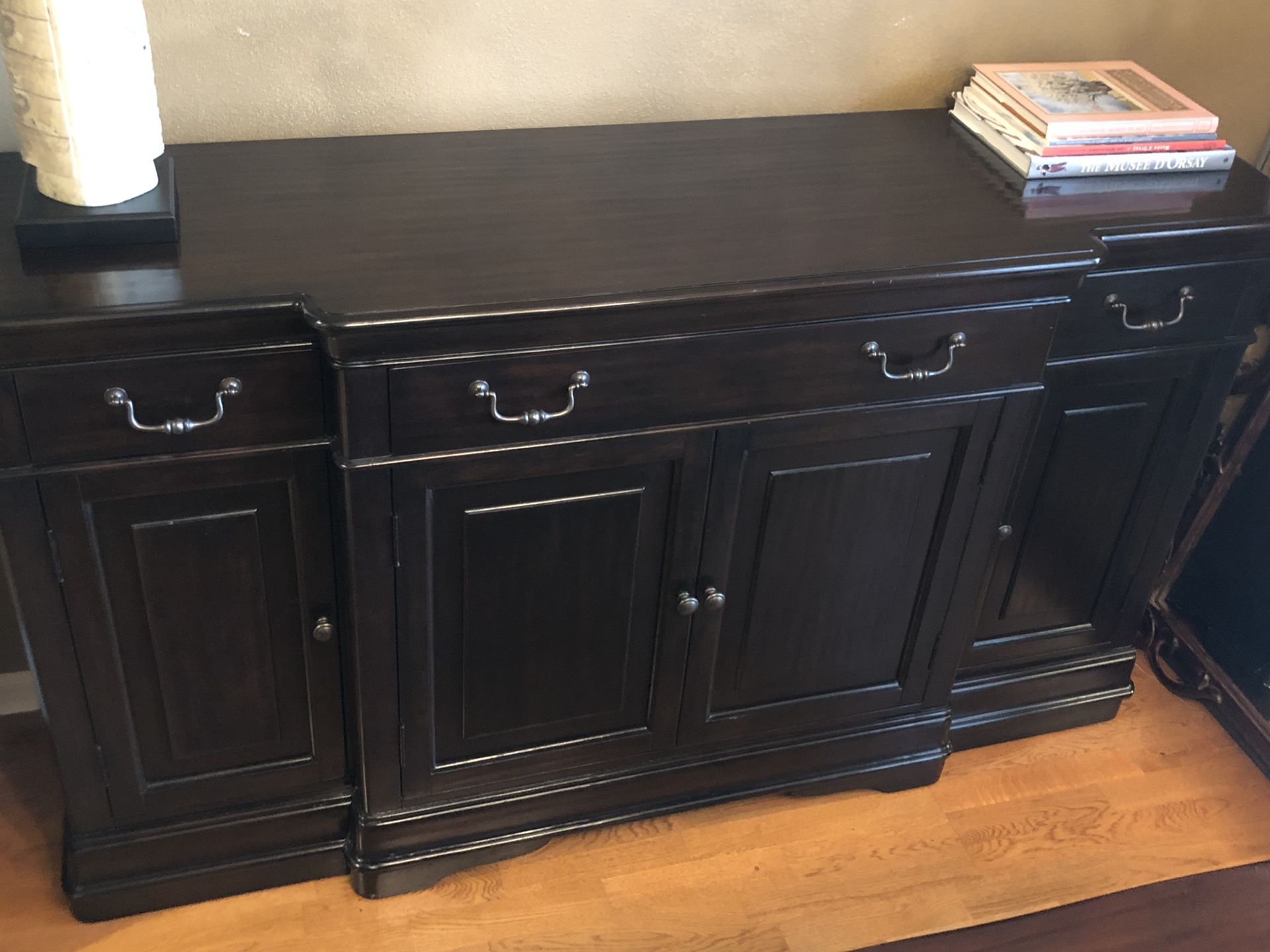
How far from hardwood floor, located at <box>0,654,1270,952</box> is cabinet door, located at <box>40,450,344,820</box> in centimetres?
21

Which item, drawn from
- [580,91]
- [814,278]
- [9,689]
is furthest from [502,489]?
[9,689]

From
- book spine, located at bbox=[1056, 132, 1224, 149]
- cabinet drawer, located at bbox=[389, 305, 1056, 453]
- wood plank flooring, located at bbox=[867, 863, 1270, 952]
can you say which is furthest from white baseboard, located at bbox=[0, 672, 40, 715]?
book spine, located at bbox=[1056, 132, 1224, 149]

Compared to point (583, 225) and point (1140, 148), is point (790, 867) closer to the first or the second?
point (583, 225)

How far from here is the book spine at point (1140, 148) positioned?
163 cm

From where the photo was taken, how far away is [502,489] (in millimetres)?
1416

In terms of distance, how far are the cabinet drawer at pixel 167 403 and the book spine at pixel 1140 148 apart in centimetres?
103

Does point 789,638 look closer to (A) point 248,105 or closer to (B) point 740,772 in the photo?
(B) point 740,772

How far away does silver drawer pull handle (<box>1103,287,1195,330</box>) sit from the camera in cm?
161

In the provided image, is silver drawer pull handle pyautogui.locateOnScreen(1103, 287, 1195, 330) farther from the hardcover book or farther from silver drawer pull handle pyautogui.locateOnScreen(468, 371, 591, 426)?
silver drawer pull handle pyautogui.locateOnScreen(468, 371, 591, 426)

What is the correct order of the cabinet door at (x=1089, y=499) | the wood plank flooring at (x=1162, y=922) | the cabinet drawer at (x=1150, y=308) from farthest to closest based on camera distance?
1. the cabinet door at (x=1089, y=499)
2. the cabinet drawer at (x=1150, y=308)
3. the wood plank flooring at (x=1162, y=922)

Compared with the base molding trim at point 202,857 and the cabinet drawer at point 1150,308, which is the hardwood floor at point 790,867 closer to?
the base molding trim at point 202,857

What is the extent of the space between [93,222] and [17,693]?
97 cm

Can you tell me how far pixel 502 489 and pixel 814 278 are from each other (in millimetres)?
433

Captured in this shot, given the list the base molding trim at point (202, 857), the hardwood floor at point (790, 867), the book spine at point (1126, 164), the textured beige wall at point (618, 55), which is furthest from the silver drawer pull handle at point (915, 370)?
the base molding trim at point (202, 857)
